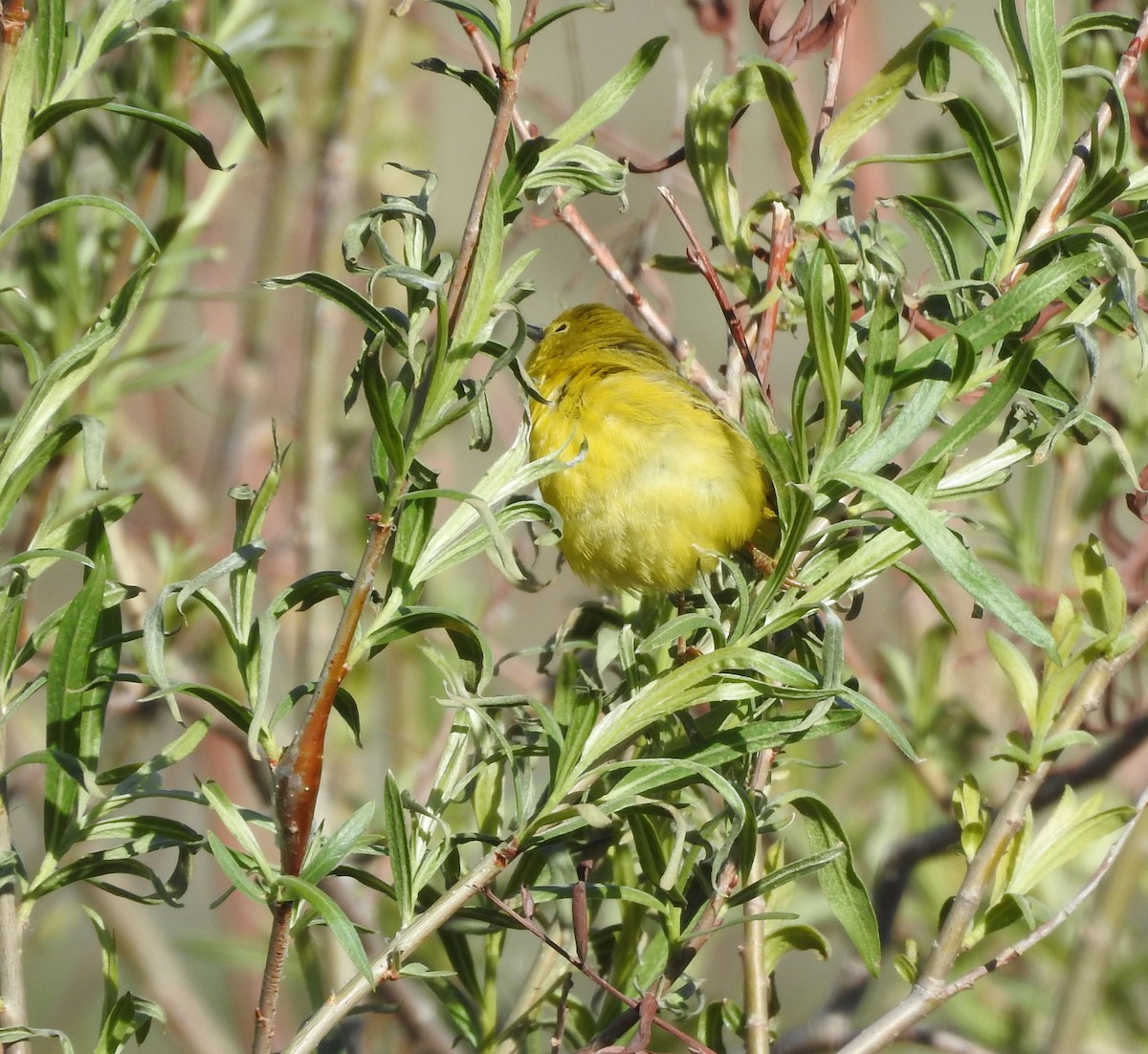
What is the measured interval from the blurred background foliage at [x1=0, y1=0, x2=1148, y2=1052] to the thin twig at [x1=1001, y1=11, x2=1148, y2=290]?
1.3 inches

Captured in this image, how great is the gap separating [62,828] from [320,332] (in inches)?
79.4

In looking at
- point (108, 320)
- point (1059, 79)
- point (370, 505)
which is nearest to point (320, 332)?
point (370, 505)

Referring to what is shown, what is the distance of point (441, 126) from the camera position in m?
4.80

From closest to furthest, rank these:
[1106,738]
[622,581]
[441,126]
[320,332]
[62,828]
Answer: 1. [62,828]
2. [622,581]
3. [1106,738]
4. [320,332]
5. [441,126]

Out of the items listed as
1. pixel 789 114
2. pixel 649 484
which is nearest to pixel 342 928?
pixel 789 114

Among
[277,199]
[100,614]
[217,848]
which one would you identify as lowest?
[217,848]

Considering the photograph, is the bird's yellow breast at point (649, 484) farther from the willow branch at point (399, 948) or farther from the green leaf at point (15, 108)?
the green leaf at point (15, 108)

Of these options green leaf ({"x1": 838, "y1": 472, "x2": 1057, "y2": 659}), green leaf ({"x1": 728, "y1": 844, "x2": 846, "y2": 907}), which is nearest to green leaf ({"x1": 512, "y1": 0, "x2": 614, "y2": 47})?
green leaf ({"x1": 838, "y1": 472, "x2": 1057, "y2": 659})

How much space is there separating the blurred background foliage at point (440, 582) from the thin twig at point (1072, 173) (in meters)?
0.03

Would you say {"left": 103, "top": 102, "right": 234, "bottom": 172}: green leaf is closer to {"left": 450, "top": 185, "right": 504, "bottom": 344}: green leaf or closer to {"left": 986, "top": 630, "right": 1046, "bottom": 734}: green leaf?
{"left": 450, "top": 185, "right": 504, "bottom": 344}: green leaf

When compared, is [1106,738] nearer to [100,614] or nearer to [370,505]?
[370,505]

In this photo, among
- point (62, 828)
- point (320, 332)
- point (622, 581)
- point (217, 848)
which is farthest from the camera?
point (320, 332)

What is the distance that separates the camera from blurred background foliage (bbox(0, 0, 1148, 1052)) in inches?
48.5

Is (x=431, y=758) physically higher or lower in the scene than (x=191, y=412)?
lower
